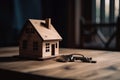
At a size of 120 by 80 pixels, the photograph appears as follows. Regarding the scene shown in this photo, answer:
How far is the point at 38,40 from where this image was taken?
1.07m

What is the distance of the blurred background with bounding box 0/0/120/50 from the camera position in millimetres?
2381

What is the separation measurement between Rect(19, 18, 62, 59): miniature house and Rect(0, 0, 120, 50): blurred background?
1229 millimetres

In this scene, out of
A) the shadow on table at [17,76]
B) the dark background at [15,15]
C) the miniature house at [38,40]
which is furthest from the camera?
the dark background at [15,15]

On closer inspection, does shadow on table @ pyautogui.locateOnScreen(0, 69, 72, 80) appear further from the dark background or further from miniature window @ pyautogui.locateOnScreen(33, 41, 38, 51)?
the dark background

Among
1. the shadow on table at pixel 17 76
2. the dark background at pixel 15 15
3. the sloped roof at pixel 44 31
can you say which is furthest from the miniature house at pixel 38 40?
the dark background at pixel 15 15

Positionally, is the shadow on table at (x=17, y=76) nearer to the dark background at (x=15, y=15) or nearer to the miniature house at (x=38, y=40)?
the miniature house at (x=38, y=40)

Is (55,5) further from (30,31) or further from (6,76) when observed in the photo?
(6,76)

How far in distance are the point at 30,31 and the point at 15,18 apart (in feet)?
4.49

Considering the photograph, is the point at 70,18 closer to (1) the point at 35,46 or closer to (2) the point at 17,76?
(1) the point at 35,46

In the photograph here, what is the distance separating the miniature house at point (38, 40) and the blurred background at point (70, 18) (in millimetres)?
1229

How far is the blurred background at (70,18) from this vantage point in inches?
93.7

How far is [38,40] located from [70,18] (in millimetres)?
2170

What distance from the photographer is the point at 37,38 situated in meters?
1.07

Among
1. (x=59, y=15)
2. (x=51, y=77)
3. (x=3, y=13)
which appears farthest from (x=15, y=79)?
(x=59, y=15)
